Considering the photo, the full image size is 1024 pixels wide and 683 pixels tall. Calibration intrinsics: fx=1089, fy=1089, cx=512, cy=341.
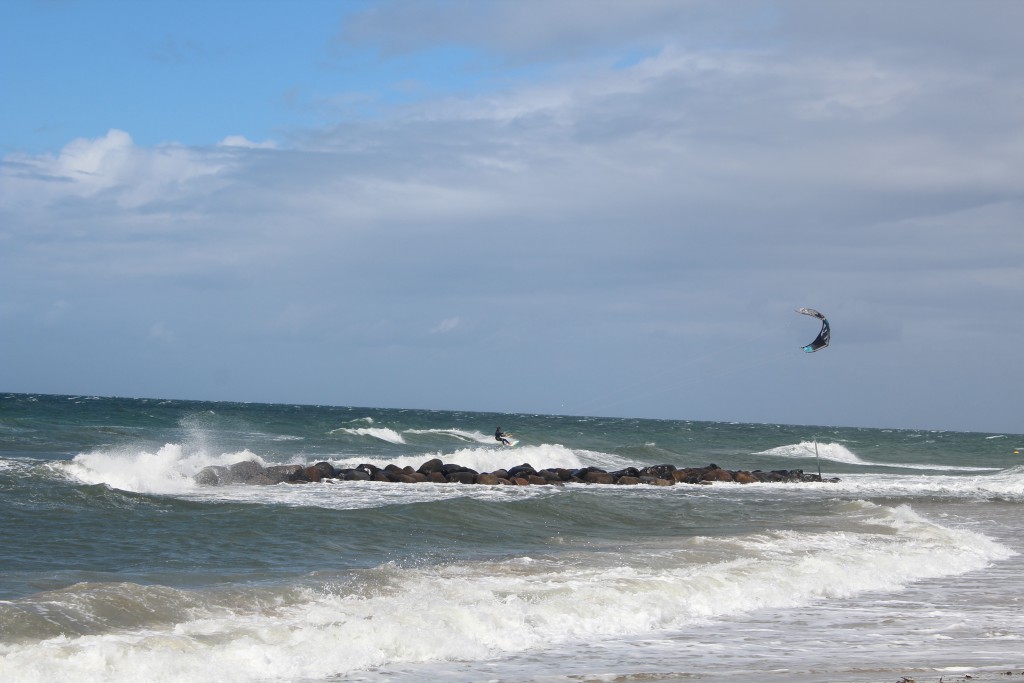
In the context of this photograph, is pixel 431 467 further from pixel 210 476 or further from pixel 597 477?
pixel 210 476

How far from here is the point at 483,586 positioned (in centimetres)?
1079

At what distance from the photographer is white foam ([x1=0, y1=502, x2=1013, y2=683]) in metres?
7.70

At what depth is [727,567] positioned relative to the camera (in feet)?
41.2

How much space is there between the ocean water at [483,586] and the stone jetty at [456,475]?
1391 mm

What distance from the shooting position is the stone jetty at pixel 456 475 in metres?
24.3

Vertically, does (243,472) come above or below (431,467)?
below

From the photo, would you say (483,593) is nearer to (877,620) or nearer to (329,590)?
(329,590)

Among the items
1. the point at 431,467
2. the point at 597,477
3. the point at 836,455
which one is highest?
the point at 431,467

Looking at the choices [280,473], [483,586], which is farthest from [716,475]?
[483,586]

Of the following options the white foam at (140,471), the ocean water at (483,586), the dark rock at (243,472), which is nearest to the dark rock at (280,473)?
the dark rock at (243,472)

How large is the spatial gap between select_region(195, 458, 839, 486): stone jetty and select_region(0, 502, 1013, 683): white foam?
12164mm

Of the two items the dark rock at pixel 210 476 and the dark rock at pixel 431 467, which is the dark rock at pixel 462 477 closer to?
the dark rock at pixel 431 467

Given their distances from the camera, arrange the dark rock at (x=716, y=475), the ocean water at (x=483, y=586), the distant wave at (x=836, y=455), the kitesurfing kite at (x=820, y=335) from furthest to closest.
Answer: the distant wave at (x=836, y=455) < the dark rock at (x=716, y=475) < the kitesurfing kite at (x=820, y=335) < the ocean water at (x=483, y=586)

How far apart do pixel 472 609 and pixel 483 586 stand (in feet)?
4.37
